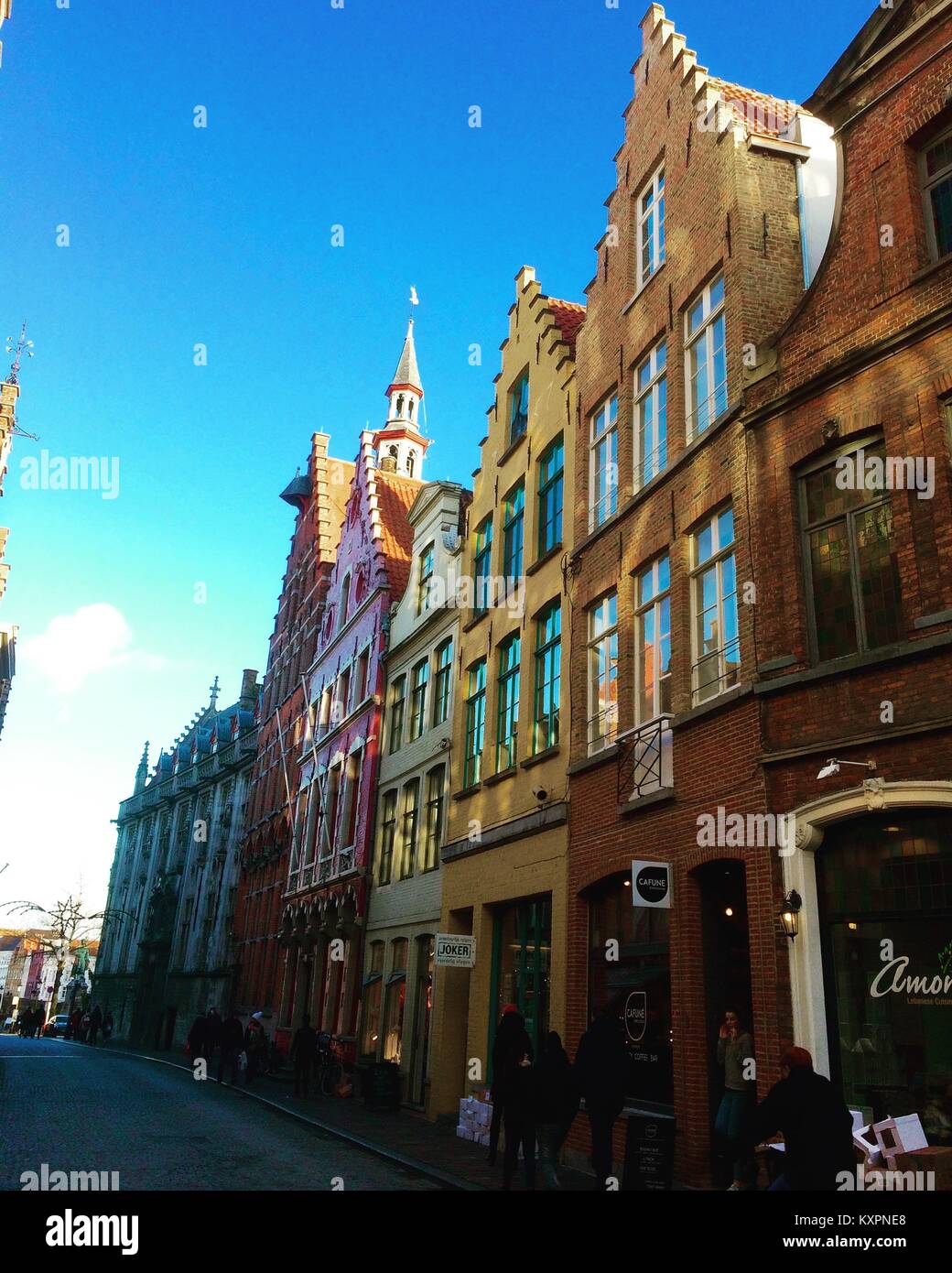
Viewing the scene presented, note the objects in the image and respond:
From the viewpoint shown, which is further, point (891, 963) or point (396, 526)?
point (396, 526)

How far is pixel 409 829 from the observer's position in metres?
25.1

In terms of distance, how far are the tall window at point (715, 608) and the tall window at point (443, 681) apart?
10814 mm

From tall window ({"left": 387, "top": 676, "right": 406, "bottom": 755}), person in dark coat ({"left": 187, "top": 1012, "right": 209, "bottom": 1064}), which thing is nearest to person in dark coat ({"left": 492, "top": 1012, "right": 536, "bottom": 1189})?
tall window ({"left": 387, "top": 676, "right": 406, "bottom": 755})

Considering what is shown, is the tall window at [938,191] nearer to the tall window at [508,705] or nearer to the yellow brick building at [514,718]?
the yellow brick building at [514,718]

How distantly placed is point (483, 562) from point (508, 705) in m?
4.17

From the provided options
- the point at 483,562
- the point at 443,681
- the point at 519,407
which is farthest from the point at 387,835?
the point at 519,407

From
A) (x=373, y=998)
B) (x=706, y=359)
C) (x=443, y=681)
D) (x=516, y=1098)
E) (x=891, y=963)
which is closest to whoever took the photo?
(x=891, y=963)

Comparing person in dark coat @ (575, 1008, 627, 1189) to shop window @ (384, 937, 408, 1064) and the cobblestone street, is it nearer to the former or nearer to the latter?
the cobblestone street

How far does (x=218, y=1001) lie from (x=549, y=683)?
34.5 m

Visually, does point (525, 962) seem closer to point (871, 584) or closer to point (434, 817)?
point (434, 817)

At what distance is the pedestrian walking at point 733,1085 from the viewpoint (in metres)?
10.5

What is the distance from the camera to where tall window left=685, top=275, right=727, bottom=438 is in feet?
45.0

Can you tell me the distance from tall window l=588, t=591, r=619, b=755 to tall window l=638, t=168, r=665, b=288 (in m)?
5.30

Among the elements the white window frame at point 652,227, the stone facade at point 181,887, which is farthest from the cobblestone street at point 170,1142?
the stone facade at point 181,887
